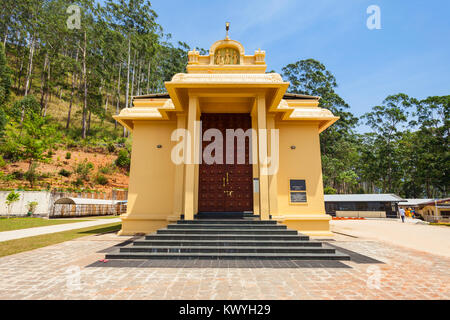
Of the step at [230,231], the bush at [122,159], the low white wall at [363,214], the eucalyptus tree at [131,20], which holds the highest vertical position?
the eucalyptus tree at [131,20]

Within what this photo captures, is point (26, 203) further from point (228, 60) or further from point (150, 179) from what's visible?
point (228, 60)

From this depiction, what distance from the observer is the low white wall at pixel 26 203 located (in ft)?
61.2

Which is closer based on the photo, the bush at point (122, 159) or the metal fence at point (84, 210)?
the metal fence at point (84, 210)

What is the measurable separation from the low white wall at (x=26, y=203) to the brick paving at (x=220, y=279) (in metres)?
17.4

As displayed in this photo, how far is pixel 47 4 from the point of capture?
38062 millimetres

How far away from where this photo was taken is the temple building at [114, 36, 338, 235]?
28.2 feet

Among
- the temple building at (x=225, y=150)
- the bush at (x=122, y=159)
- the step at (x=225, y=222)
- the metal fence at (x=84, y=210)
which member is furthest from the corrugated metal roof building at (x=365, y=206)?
the bush at (x=122, y=159)

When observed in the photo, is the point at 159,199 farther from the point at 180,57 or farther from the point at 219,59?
the point at 180,57

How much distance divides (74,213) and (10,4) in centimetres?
3894

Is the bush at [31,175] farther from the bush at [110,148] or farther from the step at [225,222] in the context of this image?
the step at [225,222]

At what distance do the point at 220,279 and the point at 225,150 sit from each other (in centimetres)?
→ 612

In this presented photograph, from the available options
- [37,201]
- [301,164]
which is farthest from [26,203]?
[301,164]

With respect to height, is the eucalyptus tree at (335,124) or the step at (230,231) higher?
the eucalyptus tree at (335,124)

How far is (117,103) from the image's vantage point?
3828 centimetres
